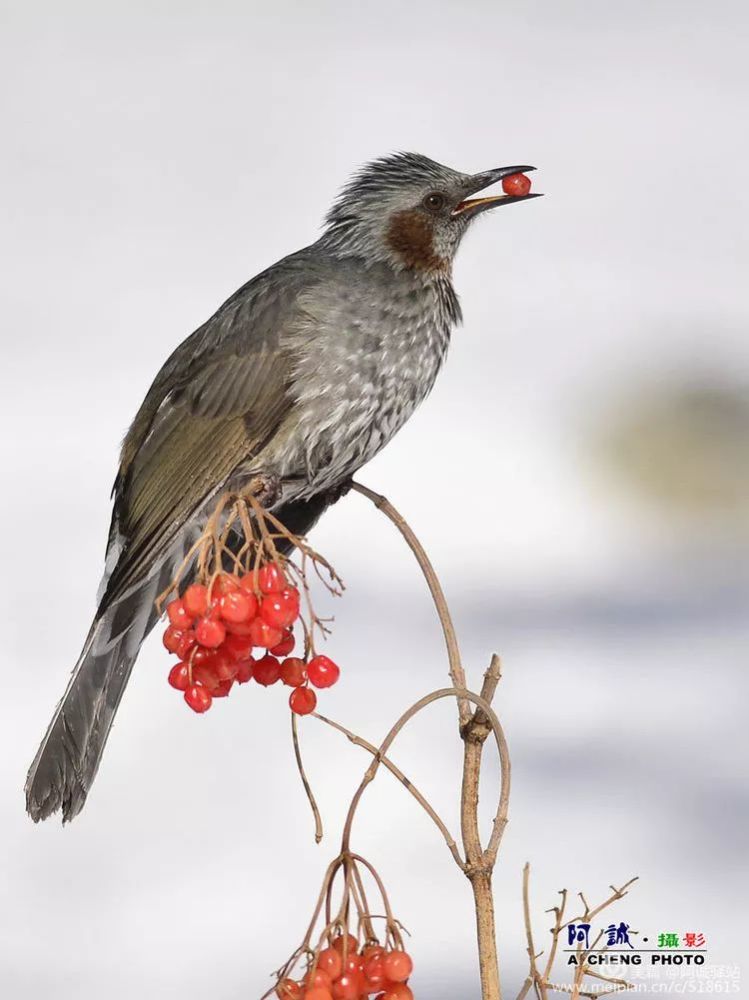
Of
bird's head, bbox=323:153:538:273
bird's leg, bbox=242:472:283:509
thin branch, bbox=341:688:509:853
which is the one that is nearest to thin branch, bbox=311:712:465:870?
thin branch, bbox=341:688:509:853

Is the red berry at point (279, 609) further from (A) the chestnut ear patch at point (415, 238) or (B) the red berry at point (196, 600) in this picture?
(A) the chestnut ear patch at point (415, 238)

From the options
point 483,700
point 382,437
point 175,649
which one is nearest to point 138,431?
point 382,437

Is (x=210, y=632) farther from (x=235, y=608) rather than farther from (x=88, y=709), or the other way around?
(x=88, y=709)

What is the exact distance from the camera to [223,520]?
1476 millimetres

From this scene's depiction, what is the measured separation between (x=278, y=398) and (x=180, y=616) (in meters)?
0.46

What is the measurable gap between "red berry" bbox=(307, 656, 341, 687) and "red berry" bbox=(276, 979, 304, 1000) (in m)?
0.22

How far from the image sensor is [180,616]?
3.20 ft

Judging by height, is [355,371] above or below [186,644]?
above

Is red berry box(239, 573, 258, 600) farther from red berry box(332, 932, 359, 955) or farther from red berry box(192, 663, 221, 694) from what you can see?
red berry box(332, 932, 359, 955)

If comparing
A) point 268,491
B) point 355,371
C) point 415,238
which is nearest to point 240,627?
point 268,491

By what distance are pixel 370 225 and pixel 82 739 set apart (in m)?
0.67

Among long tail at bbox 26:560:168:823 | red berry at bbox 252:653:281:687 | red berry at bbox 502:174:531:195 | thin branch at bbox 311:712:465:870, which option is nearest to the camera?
thin branch at bbox 311:712:465:870

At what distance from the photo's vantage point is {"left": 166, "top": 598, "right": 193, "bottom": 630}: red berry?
3.20 ft

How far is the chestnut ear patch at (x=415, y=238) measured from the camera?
4.91ft
